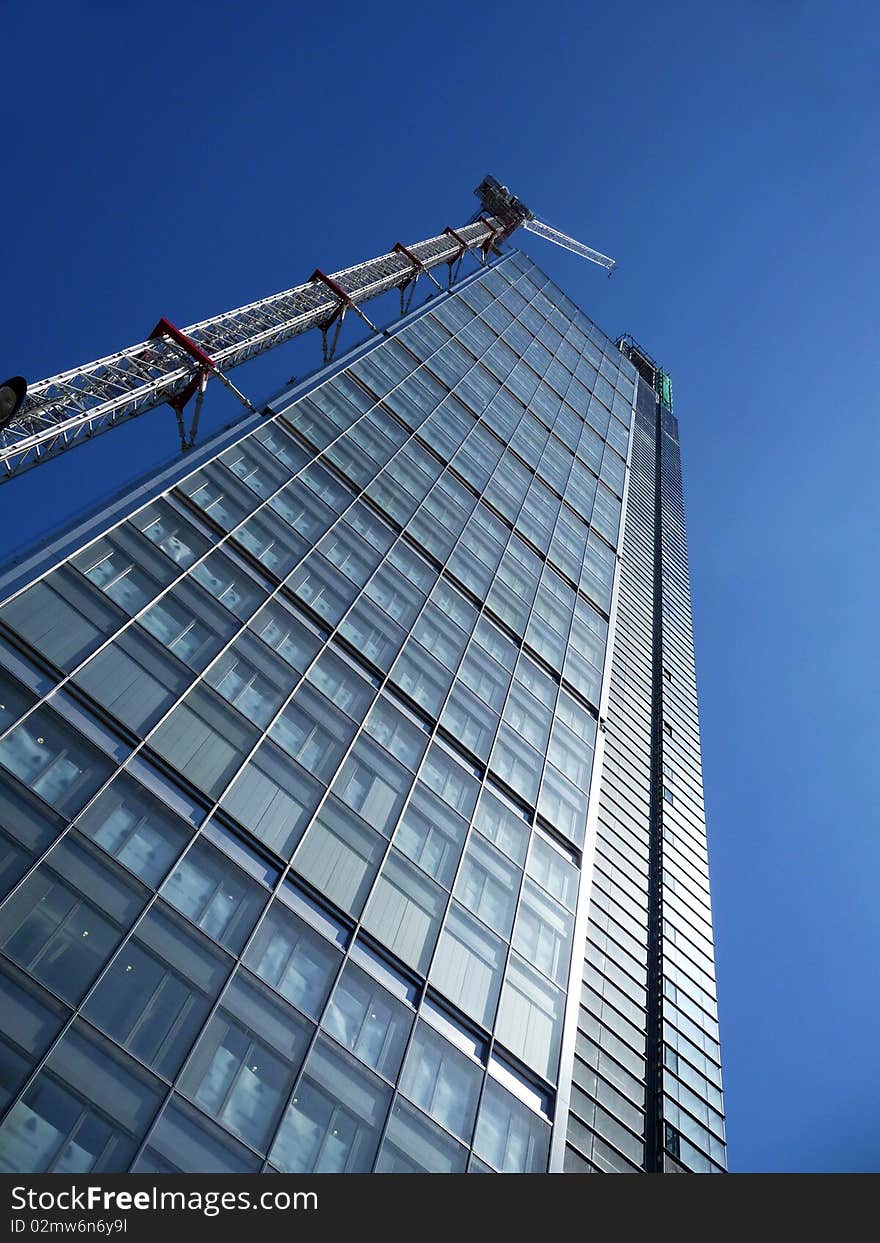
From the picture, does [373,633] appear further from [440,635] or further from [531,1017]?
[531,1017]

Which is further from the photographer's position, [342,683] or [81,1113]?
[342,683]

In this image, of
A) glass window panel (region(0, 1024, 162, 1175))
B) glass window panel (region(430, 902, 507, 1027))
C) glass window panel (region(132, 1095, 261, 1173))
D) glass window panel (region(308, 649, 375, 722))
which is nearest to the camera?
glass window panel (region(0, 1024, 162, 1175))

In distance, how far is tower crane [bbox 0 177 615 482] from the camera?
2423cm

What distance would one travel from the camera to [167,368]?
108 feet

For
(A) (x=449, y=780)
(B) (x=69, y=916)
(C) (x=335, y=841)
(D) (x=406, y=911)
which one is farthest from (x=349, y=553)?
(B) (x=69, y=916)

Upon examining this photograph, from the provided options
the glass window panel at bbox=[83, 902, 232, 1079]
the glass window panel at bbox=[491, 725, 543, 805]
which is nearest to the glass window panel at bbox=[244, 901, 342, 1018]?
the glass window panel at bbox=[83, 902, 232, 1079]

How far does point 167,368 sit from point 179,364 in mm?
433

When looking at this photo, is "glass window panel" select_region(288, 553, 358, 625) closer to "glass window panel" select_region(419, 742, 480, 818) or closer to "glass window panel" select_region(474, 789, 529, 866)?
"glass window panel" select_region(419, 742, 480, 818)

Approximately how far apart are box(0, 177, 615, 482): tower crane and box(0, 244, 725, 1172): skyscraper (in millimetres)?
2991

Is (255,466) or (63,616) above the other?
(255,466)

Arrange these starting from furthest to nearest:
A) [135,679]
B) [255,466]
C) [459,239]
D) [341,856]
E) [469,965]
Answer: [459,239] → [255,466] → [469,965] → [341,856] → [135,679]

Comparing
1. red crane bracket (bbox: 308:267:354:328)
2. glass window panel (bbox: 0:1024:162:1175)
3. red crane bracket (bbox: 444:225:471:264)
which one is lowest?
glass window panel (bbox: 0:1024:162:1175)

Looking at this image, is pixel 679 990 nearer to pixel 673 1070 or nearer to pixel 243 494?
pixel 673 1070

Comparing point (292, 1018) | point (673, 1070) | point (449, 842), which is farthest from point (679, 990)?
point (292, 1018)
